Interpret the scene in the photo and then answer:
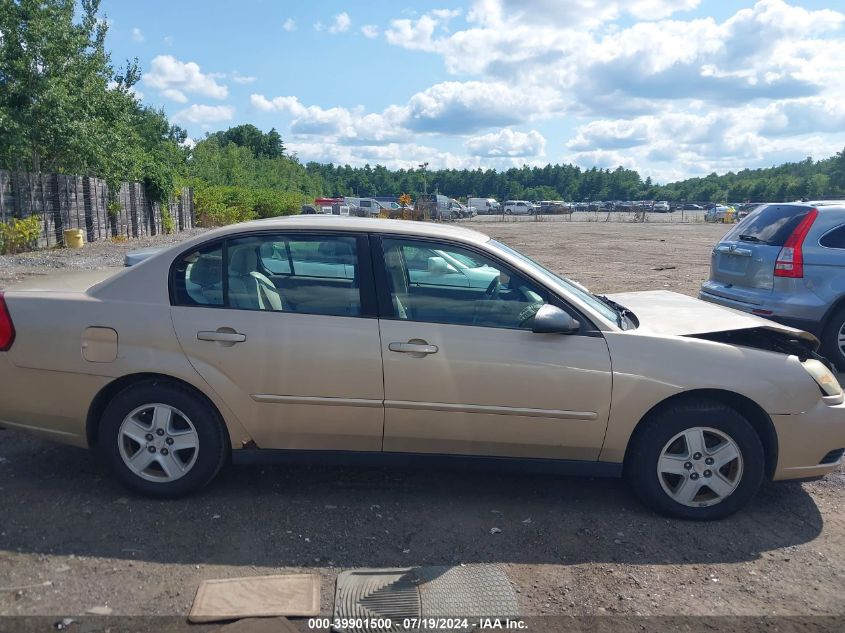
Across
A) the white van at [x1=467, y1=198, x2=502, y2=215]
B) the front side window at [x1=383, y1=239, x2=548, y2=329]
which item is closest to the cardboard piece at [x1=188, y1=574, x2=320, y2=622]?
the front side window at [x1=383, y1=239, x2=548, y2=329]

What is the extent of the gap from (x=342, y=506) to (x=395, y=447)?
48 centimetres

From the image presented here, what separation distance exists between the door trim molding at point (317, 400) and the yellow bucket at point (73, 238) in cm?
2031

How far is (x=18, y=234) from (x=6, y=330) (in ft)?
56.3

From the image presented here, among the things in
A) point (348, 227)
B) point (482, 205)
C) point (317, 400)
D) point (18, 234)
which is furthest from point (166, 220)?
point (482, 205)

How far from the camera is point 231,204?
41.5 meters

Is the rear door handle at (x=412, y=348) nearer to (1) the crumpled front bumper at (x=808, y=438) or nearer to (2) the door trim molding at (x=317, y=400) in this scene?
(2) the door trim molding at (x=317, y=400)

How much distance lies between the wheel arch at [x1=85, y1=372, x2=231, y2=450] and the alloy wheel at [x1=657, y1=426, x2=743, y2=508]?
8.37 ft

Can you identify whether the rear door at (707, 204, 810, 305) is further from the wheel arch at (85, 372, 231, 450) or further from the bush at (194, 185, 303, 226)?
the bush at (194, 185, 303, 226)

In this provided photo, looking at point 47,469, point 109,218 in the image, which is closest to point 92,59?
point 109,218

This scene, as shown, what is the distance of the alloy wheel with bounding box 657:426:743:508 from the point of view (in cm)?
422

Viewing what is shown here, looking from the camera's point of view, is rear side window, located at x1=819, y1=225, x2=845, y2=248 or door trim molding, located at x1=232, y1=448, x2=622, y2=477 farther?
rear side window, located at x1=819, y1=225, x2=845, y2=248

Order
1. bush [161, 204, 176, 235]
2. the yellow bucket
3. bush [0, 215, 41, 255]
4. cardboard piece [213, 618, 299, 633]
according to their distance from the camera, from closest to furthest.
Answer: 1. cardboard piece [213, 618, 299, 633]
2. bush [0, 215, 41, 255]
3. the yellow bucket
4. bush [161, 204, 176, 235]

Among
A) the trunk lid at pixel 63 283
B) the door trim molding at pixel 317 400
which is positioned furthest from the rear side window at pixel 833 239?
the trunk lid at pixel 63 283

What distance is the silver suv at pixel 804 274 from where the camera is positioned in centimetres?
764
